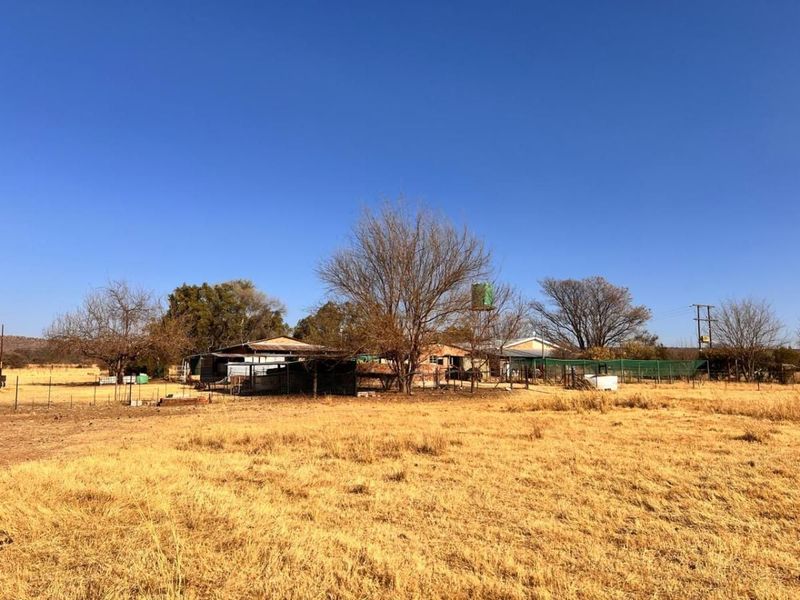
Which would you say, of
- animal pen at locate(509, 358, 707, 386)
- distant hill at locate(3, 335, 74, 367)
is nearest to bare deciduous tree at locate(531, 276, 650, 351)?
animal pen at locate(509, 358, 707, 386)

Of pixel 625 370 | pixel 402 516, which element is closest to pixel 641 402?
pixel 402 516

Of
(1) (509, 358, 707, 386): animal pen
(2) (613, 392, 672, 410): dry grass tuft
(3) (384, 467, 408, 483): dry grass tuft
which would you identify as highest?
(1) (509, 358, 707, 386): animal pen

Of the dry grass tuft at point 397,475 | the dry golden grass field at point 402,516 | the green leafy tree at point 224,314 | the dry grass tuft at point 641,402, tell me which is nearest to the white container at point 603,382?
the dry grass tuft at point 641,402

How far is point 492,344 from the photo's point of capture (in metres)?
32.4

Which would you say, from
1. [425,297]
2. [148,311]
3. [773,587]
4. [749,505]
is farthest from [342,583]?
[148,311]

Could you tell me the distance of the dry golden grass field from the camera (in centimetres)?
412

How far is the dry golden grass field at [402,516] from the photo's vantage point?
13.5 feet

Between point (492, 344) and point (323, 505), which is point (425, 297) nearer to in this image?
point (492, 344)

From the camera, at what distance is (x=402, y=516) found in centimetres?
602

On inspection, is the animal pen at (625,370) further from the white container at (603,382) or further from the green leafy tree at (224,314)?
the green leafy tree at (224,314)

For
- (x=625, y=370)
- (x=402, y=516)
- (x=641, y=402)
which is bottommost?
(x=402, y=516)

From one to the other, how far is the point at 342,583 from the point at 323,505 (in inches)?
96.1

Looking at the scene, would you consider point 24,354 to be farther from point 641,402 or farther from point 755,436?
point 755,436

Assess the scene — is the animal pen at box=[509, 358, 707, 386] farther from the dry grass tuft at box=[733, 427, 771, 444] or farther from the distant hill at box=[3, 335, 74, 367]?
the distant hill at box=[3, 335, 74, 367]
